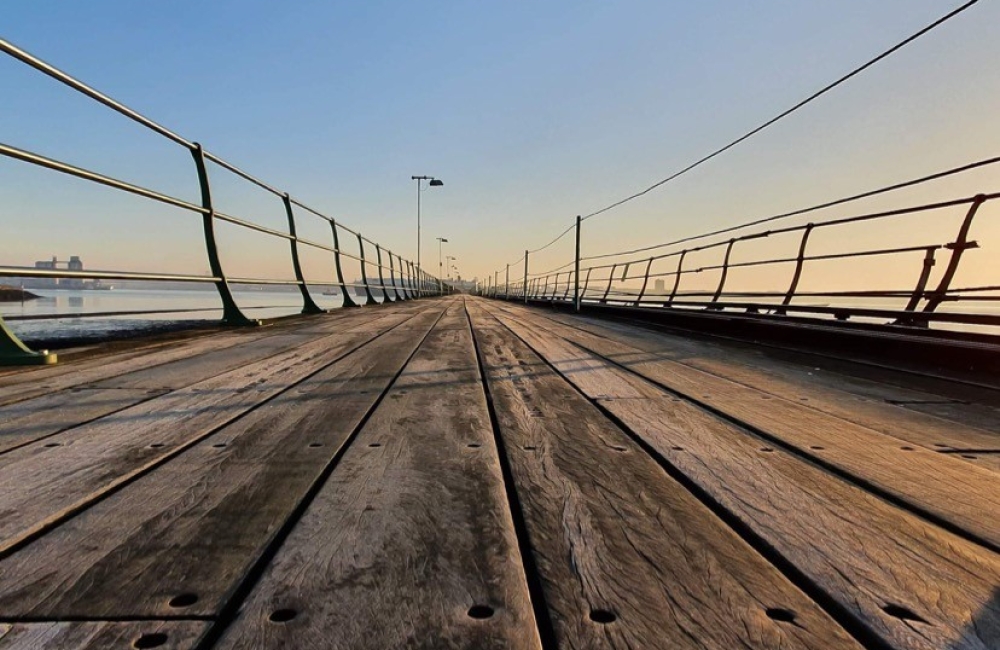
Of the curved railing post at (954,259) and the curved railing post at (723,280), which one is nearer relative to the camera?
the curved railing post at (954,259)

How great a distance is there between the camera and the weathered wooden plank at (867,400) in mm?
1520

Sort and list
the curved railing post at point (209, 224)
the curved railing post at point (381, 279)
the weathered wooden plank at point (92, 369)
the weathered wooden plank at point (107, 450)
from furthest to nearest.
Answer: 1. the curved railing post at point (381, 279)
2. the curved railing post at point (209, 224)
3. the weathered wooden plank at point (92, 369)
4. the weathered wooden plank at point (107, 450)

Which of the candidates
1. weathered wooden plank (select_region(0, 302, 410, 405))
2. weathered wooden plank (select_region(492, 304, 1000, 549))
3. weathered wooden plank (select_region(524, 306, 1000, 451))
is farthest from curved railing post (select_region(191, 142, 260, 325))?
weathered wooden plank (select_region(492, 304, 1000, 549))

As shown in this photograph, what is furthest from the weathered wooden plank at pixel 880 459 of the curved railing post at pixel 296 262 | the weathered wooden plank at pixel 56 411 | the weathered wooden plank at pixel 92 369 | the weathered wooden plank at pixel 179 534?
the curved railing post at pixel 296 262

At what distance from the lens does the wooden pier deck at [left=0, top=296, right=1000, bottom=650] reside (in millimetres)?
638

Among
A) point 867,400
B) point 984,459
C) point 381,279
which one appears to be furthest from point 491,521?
point 381,279

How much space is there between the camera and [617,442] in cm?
137

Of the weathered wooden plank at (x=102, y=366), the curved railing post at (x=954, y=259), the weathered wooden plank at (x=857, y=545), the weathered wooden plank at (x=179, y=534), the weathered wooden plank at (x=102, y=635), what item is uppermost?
the curved railing post at (x=954, y=259)

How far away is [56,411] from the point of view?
5.24ft

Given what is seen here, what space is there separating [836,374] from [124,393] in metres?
3.01

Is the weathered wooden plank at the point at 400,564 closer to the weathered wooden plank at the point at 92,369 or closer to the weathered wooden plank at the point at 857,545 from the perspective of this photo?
A: the weathered wooden plank at the point at 857,545

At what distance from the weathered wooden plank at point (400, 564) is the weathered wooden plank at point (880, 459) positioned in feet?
2.52

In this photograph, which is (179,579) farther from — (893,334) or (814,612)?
(893,334)

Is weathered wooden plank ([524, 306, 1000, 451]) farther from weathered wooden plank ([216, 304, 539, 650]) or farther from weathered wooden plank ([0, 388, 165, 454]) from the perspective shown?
weathered wooden plank ([0, 388, 165, 454])
